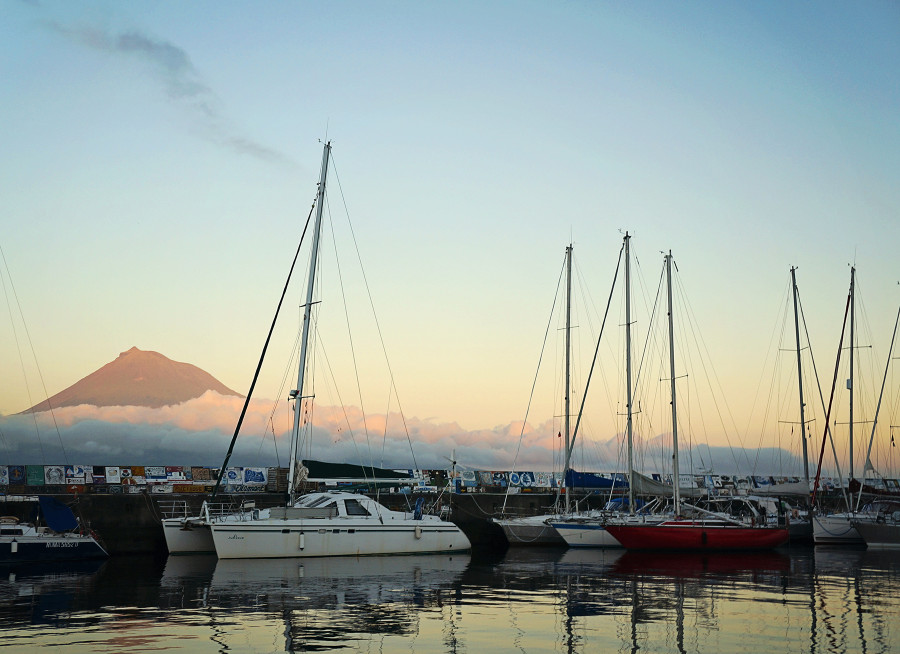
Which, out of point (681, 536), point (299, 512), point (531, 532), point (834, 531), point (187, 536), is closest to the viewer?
point (299, 512)

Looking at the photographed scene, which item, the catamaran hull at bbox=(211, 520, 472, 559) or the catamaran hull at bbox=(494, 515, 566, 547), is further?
the catamaran hull at bbox=(494, 515, 566, 547)

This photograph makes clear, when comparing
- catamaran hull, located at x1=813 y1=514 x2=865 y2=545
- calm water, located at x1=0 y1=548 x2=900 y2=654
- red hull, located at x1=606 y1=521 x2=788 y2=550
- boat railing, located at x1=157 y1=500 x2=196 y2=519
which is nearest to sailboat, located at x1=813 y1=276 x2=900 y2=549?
catamaran hull, located at x1=813 y1=514 x2=865 y2=545

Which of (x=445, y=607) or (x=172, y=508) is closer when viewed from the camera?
(x=445, y=607)

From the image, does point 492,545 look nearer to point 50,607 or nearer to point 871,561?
point 871,561

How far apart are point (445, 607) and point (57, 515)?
19.6 metres

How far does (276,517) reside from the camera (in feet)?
107

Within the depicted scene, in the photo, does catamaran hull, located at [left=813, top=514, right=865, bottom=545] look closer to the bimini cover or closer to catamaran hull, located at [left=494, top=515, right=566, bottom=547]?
catamaran hull, located at [left=494, top=515, right=566, bottom=547]

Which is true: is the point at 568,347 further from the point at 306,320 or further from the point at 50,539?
the point at 50,539

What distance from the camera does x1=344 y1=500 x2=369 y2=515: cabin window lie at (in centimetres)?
3453

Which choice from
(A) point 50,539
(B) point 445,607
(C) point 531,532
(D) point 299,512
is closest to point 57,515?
(A) point 50,539

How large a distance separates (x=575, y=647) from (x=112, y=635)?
27.7 ft

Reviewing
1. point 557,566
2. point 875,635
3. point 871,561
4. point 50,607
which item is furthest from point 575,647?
point 871,561

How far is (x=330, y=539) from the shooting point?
3322 centimetres

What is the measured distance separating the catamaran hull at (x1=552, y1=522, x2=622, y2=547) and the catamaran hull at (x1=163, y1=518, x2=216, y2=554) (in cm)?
1635
